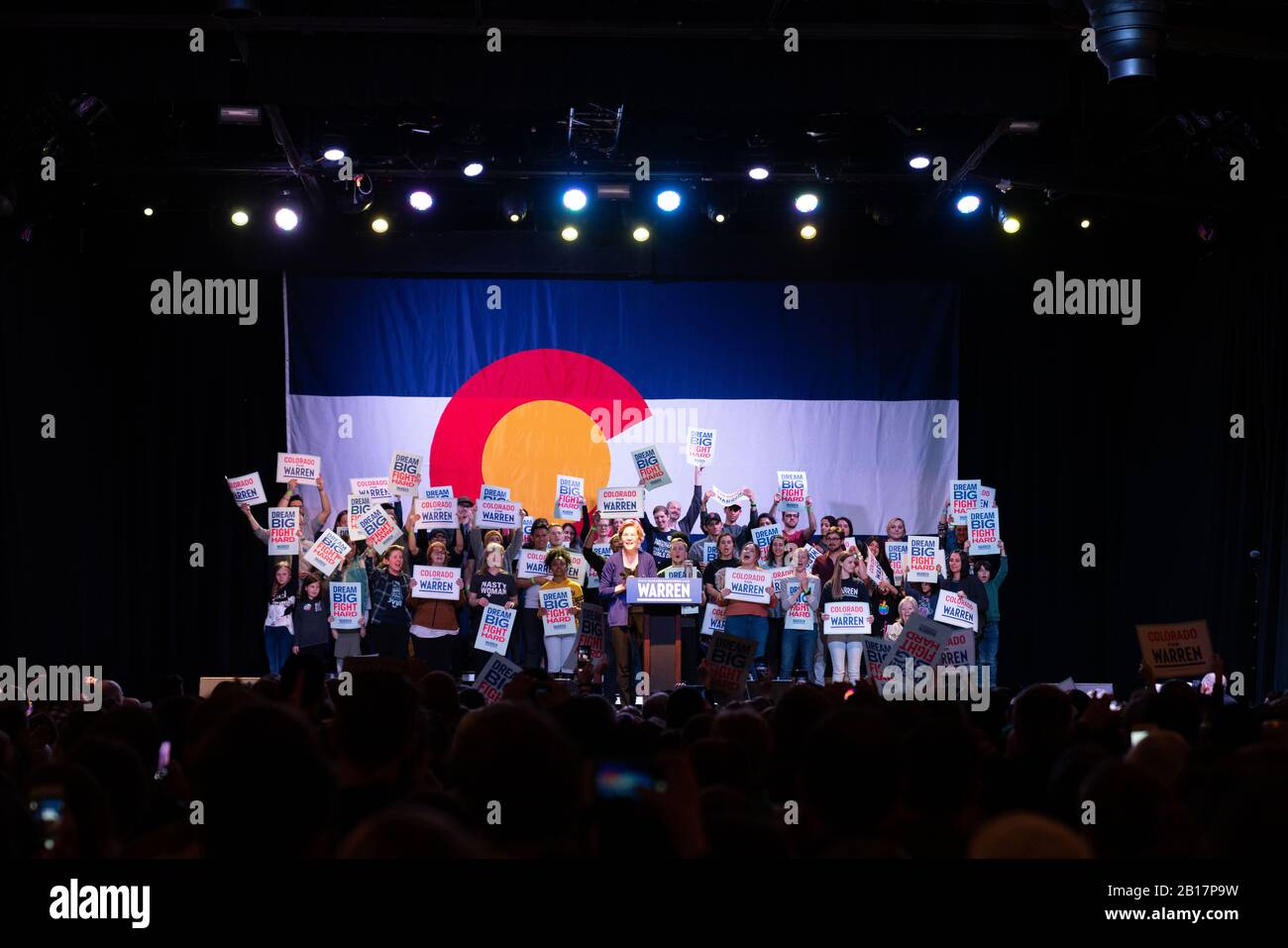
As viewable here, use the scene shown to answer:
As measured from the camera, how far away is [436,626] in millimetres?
11000

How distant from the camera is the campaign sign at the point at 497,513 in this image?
38.0ft

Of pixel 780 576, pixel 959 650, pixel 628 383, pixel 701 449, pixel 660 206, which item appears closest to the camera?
pixel 959 650

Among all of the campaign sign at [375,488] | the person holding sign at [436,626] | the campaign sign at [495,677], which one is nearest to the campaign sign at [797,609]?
the person holding sign at [436,626]

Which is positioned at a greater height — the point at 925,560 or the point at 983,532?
the point at 983,532

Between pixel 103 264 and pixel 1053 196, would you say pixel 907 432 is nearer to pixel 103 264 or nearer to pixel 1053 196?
pixel 1053 196

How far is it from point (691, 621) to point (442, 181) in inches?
173

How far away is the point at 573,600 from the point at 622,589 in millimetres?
408

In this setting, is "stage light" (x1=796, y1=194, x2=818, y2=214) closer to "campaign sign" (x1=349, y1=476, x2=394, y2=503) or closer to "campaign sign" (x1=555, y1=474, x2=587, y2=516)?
"campaign sign" (x1=555, y1=474, x2=587, y2=516)

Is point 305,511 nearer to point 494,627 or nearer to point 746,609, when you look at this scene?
point 494,627

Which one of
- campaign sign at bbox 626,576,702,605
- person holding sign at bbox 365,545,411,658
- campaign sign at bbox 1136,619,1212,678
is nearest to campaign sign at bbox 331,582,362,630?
person holding sign at bbox 365,545,411,658

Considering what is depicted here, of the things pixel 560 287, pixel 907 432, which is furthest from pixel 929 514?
pixel 560 287

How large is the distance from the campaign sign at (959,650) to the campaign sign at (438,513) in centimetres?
415

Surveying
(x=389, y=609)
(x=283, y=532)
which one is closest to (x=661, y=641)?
(x=389, y=609)

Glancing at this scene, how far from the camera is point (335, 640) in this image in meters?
11.3
